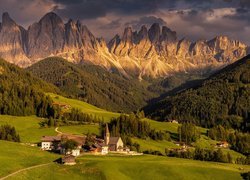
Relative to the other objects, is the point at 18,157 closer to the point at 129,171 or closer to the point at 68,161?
the point at 68,161

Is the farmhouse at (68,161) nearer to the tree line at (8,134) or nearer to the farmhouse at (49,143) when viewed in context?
the farmhouse at (49,143)

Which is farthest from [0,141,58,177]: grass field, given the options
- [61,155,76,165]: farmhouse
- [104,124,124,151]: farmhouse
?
[104,124,124,151]: farmhouse

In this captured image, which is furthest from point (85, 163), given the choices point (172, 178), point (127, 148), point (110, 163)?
point (127, 148)

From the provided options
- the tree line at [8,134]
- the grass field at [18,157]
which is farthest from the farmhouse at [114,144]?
the tree line at [8,134]

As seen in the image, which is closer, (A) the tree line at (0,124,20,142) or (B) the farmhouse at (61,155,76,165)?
(B) the farmhouse at (61,155,76,165)

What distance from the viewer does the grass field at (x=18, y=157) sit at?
12850 centimetres

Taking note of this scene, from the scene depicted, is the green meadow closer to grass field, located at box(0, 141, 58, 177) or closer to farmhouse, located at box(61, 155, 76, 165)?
grass field, located at box(0, 141, 58, 177)

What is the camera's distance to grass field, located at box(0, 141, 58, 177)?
128500 millimetres

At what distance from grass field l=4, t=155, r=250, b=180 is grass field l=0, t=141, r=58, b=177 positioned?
596 centimetres

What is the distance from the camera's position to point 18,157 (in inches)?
5615

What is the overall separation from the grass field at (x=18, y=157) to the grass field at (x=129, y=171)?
5.96m

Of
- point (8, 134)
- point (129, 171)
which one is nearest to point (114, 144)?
point (8, 134)

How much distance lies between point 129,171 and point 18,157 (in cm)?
3395

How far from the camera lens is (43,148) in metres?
179
